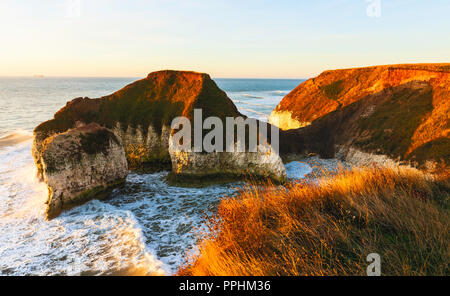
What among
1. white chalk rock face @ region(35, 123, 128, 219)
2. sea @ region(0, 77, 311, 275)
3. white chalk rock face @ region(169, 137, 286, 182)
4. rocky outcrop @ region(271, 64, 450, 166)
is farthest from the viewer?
rocky outcrop @ region(271, 64, 450, 166)

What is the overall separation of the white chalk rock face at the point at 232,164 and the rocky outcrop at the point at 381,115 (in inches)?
244

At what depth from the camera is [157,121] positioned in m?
17.7

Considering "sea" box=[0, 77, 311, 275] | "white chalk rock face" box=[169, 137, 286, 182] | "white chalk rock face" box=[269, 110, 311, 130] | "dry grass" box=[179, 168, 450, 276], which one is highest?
"white chalk rock face" box=[269, 110, 311, 130]

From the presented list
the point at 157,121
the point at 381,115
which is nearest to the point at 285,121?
the point at 381,115

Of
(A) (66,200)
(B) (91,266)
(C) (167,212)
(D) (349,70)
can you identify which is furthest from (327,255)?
(D) (349,70)

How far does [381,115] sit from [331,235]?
20.5 m

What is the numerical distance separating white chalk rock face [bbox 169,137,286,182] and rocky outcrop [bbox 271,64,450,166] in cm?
619

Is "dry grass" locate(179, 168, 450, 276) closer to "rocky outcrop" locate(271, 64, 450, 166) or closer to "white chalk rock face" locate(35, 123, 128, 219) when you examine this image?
"white chalk rock face" locate(35, 123, 128, 219)

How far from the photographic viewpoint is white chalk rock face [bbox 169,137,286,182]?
47.1 ft

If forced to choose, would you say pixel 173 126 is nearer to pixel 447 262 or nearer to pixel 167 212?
pixel 167 212

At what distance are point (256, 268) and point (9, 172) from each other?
22.5 m

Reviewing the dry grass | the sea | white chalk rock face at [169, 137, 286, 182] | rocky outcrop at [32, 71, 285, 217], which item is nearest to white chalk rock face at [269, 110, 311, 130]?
rocky outcrop at [32, 71, 285, 217]

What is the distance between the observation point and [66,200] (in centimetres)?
1109

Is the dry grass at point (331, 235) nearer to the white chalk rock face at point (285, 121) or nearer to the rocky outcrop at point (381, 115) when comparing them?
the rocky outcrop at point (381, 115)
